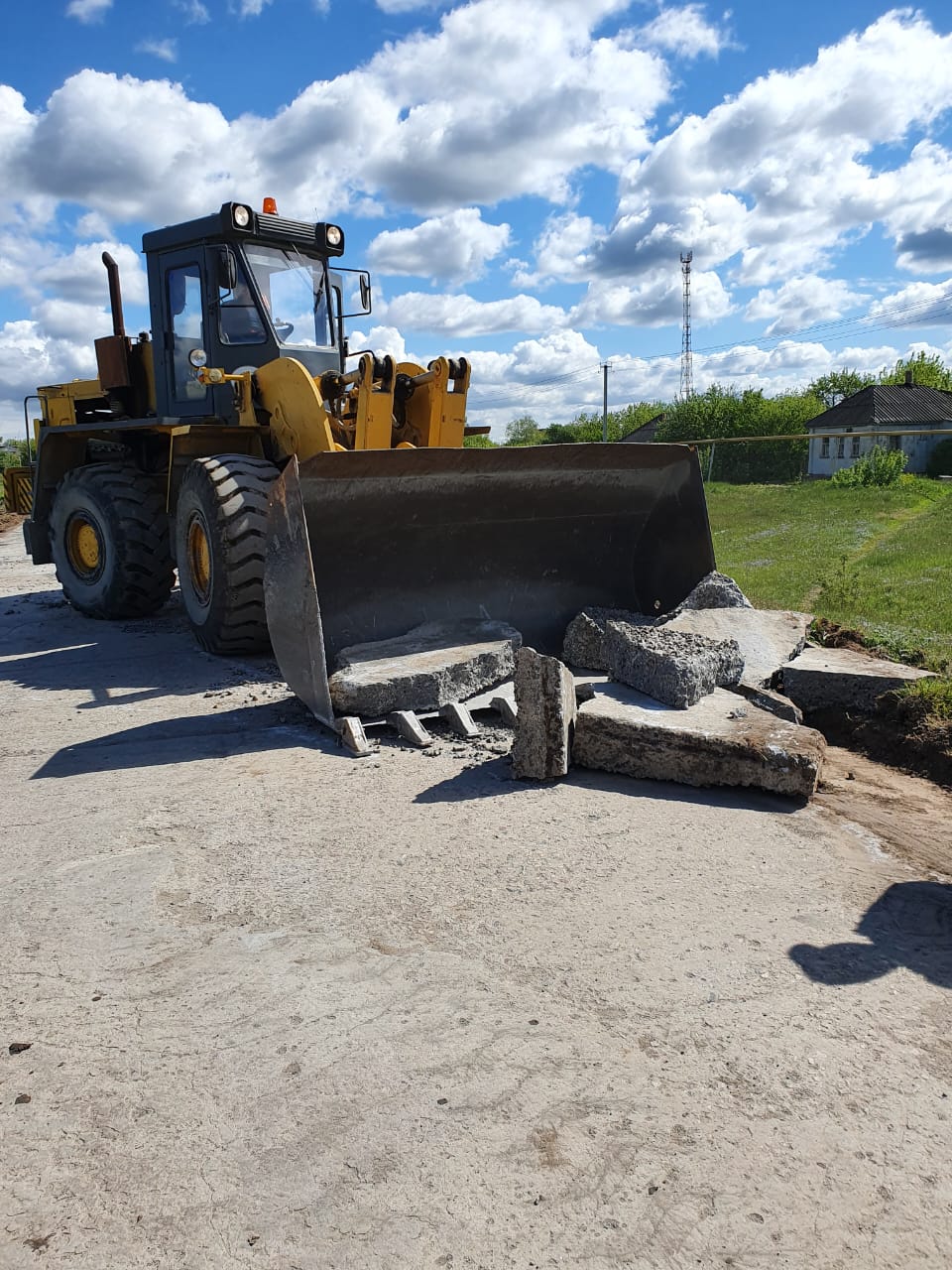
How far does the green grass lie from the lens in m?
7.46

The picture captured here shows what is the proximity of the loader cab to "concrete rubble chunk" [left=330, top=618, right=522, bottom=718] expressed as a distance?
3.16 m

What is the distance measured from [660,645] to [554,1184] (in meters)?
3.57

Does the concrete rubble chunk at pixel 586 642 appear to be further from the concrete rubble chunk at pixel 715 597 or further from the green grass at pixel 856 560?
the green grass at pixel 856 560

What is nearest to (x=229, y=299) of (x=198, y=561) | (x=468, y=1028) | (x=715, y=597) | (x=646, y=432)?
(x=198, y=561)

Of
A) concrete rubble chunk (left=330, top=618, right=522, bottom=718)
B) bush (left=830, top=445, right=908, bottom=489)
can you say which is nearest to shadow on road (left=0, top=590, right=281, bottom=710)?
concrete rubble chunk (left=330, top=618, right=522, bottom=718)

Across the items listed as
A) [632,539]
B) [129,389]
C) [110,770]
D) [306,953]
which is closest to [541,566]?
[632,539]

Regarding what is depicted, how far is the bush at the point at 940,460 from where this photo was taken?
1757 inches

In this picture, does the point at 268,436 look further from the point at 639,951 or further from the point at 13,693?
the point at 639,951

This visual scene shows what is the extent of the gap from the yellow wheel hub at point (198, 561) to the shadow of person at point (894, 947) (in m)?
5.47

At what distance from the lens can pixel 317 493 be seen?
233 inches

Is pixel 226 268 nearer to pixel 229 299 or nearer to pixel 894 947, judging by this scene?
pixel 229 299

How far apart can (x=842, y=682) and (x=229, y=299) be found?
18.8 feet

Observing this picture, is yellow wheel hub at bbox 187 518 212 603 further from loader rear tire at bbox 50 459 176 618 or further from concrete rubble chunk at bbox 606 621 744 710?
concrete rubble chunk at bbox 606 621 744 710

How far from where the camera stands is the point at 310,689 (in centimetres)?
540
